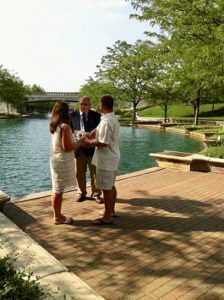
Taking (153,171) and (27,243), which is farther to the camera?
(153,171)

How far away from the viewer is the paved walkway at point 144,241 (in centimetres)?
431

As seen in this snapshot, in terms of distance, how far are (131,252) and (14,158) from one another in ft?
51.6

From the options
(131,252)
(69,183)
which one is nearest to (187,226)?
(131,252)

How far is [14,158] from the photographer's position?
65.3 ft

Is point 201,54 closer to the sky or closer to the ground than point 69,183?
closer to the sky

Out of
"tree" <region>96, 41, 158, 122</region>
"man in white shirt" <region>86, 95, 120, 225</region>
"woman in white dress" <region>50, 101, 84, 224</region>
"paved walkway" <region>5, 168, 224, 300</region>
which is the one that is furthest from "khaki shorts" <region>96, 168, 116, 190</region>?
"tree" <region>96, 41, 158, 122</region>

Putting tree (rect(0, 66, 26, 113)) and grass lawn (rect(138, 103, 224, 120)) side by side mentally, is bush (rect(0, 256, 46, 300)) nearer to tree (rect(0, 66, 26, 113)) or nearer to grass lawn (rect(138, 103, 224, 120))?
grass lawn (rect(138, 103, 224, 120))

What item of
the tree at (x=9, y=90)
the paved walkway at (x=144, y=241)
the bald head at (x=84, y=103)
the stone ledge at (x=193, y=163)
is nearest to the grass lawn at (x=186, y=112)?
the tree at (x=9, y=90)

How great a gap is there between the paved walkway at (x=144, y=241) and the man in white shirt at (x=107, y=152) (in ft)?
1.39

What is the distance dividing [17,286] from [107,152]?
3.15 metres

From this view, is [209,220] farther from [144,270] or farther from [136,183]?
[136,183]

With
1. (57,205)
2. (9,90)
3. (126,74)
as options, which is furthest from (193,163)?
(9,90)

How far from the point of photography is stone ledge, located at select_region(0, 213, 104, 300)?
352 centimetres

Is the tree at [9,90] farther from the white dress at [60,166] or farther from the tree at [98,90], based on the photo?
the white dress at [60,166]
